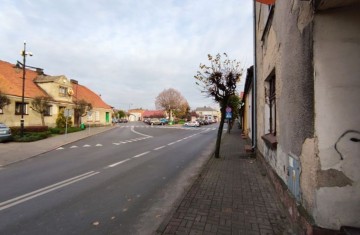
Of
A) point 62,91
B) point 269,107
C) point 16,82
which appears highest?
point 16,82

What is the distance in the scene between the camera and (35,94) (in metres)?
32.4

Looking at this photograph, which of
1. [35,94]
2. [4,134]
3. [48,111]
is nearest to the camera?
→ [4,134]

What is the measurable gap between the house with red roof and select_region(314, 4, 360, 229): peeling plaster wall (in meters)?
24.5

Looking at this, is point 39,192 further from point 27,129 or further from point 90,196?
point 27,129

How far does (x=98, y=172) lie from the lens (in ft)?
30.3

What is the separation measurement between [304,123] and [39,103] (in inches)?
1191

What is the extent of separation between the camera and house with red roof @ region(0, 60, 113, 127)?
27.7 metres

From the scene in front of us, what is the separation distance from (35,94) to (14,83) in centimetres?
257

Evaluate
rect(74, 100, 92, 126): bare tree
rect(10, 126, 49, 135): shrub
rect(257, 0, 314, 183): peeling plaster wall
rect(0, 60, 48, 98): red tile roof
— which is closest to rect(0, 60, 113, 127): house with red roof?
rect(0, 60, 48, 98): red tile roof

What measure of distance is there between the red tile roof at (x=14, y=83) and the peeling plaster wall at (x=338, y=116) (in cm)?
2957

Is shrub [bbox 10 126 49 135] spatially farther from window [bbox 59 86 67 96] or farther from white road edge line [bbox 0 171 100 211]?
white road edge line [bbox 0 171 100 211]

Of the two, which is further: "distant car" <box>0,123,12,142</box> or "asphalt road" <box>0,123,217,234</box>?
"distant car" <box>0,123,12,142</box>

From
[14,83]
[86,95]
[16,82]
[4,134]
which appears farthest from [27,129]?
[86,95]

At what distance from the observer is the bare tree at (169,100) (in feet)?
256
